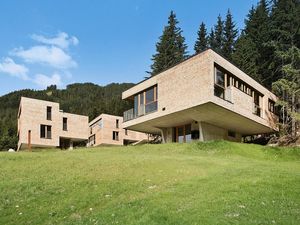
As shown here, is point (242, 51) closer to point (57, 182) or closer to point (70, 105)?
point (57, 182)

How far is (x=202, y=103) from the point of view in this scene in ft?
89.5

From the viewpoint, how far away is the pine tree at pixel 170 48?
2370 inches

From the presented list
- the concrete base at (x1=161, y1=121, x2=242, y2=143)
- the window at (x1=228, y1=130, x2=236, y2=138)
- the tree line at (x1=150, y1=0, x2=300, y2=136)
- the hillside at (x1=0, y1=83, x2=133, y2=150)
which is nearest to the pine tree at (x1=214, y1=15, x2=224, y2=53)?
the tree line at (x1=150, y1=0, x2=300, y2=136)

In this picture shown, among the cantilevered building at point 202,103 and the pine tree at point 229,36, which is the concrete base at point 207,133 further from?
the pine tree at point 229,36

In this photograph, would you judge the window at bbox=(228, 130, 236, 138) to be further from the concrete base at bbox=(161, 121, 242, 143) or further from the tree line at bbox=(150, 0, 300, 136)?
the tree line at bbox=(150, 0, 300, 136)

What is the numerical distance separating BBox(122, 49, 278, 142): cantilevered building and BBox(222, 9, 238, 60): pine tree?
84.5 ft

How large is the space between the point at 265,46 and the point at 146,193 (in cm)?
3878

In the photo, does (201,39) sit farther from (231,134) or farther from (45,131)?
(231,134)

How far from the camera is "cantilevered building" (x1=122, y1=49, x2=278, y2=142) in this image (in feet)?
92.6

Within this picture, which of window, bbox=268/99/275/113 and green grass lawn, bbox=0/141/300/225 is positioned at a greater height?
window, bbox=268/99/275/113

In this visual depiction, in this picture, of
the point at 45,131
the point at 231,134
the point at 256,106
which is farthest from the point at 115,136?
the point at 256,106

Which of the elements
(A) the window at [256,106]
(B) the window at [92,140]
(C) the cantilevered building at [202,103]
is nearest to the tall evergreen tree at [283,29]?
(C) the cantilevered building at [202,103]

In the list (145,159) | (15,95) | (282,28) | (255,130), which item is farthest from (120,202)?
(15,95)

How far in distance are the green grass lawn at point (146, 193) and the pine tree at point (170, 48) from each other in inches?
1626
